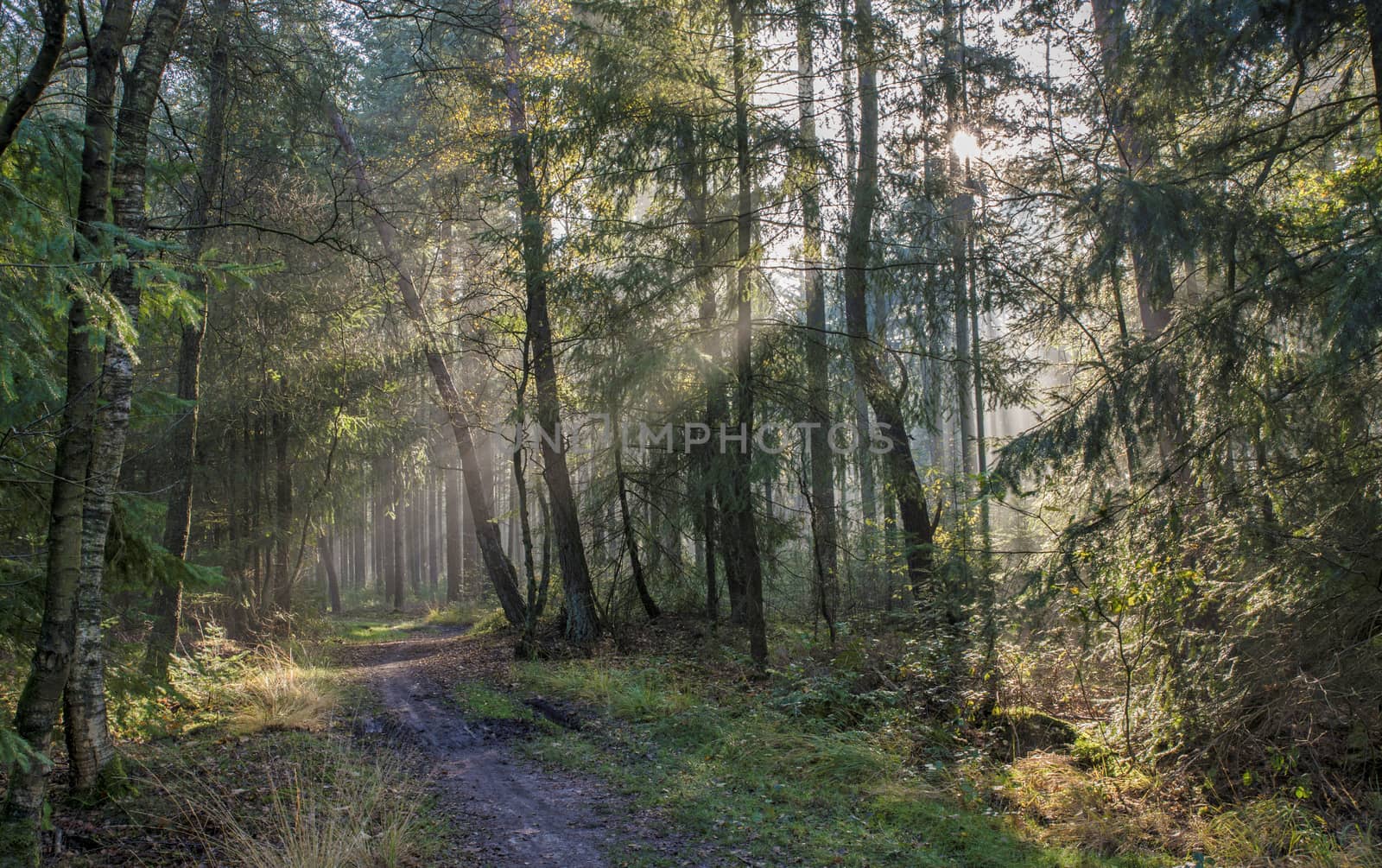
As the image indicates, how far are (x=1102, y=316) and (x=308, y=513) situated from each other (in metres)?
12.8

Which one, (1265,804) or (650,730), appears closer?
(1265,804)

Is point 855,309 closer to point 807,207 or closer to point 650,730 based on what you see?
point 807,207

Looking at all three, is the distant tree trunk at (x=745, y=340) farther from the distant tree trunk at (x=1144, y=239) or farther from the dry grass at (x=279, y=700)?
the dry grass at (x=279, y=700)

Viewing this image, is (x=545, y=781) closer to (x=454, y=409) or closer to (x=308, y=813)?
(x=308, y=813)

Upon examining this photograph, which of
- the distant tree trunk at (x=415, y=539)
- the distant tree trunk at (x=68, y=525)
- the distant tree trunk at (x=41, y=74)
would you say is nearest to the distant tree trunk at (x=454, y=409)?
the distant tree trunk at (x=68, y=525)

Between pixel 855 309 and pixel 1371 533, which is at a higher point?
pixel 855 309

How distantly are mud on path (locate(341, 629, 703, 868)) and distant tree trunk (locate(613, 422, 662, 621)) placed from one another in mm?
3524

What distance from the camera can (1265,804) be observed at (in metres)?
5.01

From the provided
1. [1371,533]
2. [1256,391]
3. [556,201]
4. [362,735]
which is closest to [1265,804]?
[1371,533]

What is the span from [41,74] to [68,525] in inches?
91.8

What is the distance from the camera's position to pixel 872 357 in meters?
9.45

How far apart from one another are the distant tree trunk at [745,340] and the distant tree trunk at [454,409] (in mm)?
5621

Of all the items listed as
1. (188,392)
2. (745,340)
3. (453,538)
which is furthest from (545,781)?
(453,538)

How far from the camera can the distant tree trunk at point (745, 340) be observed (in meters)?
8.52
